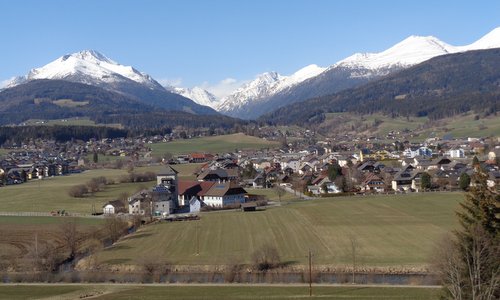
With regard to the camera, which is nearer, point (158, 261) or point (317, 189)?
point (158, 261)

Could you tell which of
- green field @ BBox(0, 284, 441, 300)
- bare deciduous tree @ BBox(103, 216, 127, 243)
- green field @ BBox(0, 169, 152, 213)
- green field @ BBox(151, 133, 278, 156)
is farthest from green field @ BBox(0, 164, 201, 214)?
green field @ BBox(151, 133, 278, 156)

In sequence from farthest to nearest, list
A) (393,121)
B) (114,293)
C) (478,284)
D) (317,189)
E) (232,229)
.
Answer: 1. (393,121)
2. (317,189)
3. (232,229)
4. (114,293)
5. (478,284)

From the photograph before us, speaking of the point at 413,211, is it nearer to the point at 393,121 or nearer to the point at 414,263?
the point at 414,263

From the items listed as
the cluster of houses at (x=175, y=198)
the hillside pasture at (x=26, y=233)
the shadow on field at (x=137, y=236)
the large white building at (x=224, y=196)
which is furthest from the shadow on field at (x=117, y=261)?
the large white building at (x=224, y=196)

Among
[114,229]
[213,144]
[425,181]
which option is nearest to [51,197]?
[114,229]

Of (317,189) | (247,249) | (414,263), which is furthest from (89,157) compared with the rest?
(414,263)

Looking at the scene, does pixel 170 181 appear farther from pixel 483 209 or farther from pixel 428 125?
pixel 428 125
